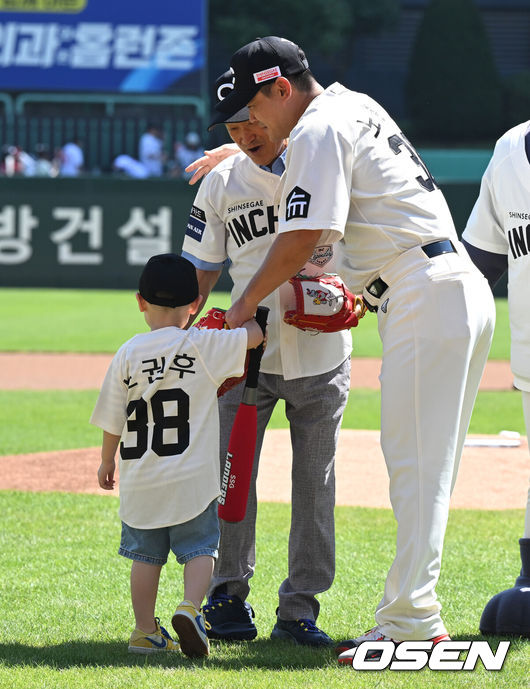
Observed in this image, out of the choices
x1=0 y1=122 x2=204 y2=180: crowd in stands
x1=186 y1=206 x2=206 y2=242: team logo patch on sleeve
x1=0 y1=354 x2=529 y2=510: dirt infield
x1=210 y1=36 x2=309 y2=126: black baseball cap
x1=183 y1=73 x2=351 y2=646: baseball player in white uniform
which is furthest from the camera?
x1=0 y1=122 x2=204 y2=180: crowd in stands

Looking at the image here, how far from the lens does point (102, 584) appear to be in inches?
189

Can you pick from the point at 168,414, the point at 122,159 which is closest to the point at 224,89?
the point at 168,414

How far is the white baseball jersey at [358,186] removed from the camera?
357 centimetres

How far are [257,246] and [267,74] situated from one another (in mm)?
717

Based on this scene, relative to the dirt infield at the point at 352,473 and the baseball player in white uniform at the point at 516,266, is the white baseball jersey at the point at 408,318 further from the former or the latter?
the dirt infield at the point at 352,473

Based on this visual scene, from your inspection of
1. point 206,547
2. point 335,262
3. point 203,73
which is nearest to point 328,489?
point 206,547

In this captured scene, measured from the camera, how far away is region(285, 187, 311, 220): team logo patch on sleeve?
11.7 feet

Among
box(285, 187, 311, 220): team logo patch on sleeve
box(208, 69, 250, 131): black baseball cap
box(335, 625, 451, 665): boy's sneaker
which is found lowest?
box(335, 625, 451, 665): boy's sneaker

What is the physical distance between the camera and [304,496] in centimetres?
419

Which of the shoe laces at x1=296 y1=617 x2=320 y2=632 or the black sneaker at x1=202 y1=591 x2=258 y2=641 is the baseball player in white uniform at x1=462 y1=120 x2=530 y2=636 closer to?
the shoe laces at x1=296 y1=617 x2=320 y2=632

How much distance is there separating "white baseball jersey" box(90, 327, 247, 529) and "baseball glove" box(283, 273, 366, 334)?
29cm

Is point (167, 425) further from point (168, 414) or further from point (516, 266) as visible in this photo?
point (516, 266)

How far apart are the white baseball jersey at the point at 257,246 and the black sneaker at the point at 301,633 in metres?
0.92

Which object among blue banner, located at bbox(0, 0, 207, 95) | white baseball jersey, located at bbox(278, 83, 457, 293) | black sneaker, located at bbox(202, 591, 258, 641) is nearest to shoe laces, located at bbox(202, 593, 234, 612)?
black sneaker, located at bbox(202, 591, 258, 641)
